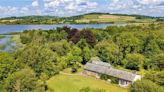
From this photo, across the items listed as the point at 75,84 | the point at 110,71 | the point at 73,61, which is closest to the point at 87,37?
the point at 73,61

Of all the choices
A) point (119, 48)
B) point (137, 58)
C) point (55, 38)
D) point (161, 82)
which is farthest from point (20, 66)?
point (55, 38)

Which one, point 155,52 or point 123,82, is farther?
point 155,52

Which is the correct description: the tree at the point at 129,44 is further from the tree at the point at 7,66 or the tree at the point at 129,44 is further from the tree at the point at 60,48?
the tree at the point at 7,66

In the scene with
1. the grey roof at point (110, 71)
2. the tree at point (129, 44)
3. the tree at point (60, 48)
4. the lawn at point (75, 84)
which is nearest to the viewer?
the lawn at point (75, 84)

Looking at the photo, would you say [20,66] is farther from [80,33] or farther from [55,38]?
[55,38]

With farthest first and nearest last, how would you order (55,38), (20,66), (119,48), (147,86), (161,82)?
(55,38)
(119,48)
(20,66)
(161,82)
(147,86)

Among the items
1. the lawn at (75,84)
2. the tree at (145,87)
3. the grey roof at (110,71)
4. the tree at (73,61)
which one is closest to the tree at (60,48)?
the tree at (73,61)
